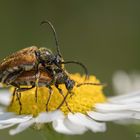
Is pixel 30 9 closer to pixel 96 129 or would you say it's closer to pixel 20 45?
pixel 20 45

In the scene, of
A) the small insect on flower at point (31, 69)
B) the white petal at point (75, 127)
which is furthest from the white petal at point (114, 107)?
the white petal at point (75, 127)

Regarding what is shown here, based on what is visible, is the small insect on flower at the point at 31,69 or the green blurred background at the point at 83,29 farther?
the green blurred background at the point at 83,29

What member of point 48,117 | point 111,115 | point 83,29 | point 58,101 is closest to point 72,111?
point 58,101

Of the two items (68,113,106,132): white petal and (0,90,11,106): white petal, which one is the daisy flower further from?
(0,90,11,106): white petal

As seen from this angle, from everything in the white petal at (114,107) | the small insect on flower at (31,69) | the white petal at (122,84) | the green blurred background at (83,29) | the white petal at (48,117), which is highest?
the green blurred background at (83,29)

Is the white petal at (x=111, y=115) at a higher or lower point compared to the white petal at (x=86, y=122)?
higher

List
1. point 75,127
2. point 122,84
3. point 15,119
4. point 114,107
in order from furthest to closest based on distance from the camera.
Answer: point 122,84
point 114,107
point 15,119
point 75,127

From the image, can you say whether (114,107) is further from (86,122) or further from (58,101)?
(86,122)

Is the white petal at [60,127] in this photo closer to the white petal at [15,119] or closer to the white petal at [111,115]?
the white petal at [15,119]
